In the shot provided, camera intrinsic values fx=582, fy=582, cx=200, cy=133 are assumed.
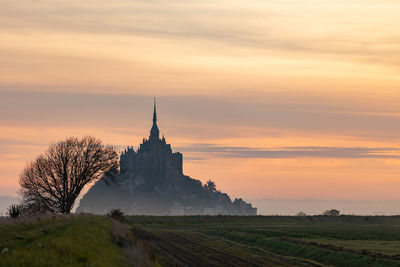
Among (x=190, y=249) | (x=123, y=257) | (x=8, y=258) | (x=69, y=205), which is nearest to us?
(x=8, y=258)

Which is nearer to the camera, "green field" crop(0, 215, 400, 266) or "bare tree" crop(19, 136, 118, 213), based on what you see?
"green field" crop(0, 215, 400, 266)

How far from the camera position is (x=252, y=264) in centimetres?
3944

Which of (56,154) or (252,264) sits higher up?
(56,154)

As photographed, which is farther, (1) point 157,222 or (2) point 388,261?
(1) point 157,222

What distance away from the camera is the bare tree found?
287 feet

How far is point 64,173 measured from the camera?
88938 millimetres

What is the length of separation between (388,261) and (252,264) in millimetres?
10082

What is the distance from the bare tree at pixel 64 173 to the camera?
87.4 m

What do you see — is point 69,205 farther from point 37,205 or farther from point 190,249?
point 190,249

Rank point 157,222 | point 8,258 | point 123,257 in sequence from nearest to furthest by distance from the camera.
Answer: point 8,258 < point 123,257 < point 157,222

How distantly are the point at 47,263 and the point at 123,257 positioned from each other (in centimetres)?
1231

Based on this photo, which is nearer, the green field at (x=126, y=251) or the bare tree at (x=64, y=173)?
the green field at (x=126, y=251)

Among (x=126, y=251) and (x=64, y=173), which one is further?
(x=64, y=173)

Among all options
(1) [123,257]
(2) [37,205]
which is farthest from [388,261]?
(2) [37,205]
